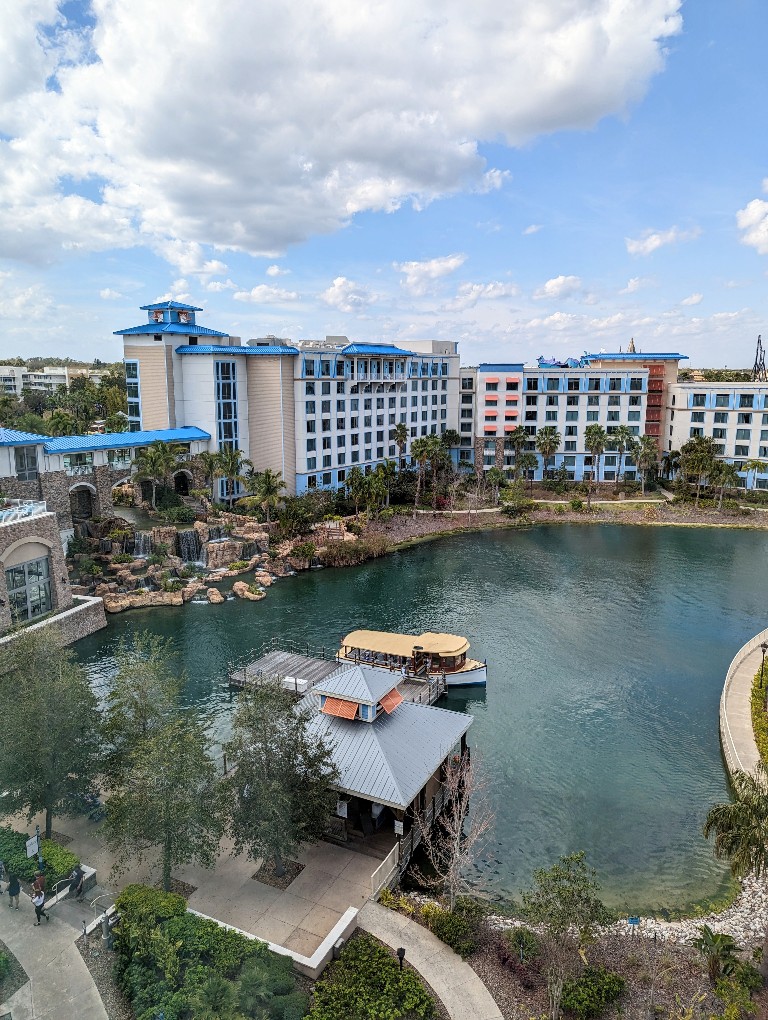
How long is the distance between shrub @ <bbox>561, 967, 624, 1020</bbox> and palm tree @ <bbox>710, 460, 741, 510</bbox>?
6941cm

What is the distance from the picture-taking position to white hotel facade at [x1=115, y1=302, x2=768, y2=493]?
2726 inches

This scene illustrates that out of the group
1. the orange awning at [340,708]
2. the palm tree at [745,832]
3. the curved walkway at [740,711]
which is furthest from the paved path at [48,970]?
the curved walkway at [740,711]

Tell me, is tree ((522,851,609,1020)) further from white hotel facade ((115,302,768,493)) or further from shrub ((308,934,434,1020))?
white hotel facade ((115,302,768,493))

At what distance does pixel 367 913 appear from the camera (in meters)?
18.3

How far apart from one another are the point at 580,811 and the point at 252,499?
46.8 m

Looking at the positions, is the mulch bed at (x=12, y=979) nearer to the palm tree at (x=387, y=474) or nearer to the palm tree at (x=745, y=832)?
the palm tree at (x=745, y=832)

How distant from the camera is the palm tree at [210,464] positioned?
64312 millimetres

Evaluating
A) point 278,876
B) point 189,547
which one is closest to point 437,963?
point 278,876

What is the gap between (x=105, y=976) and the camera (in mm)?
15445

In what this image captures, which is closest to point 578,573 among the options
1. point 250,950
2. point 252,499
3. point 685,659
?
point 685,659

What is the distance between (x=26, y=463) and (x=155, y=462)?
12.9m

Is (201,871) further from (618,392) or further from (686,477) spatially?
(618,392)

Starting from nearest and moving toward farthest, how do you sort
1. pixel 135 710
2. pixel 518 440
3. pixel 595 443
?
pixel 135 710 → pixel 595 443 → pixel 518 440

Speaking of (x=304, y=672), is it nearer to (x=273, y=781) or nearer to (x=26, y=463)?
(x=273, y=781)
